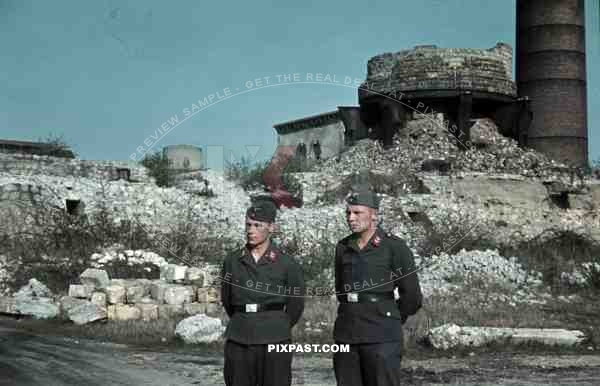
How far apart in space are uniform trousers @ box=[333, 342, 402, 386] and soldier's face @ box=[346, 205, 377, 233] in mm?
718

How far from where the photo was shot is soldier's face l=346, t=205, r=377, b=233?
16.3ft

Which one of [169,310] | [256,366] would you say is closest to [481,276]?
[169,310]

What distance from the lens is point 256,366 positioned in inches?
189

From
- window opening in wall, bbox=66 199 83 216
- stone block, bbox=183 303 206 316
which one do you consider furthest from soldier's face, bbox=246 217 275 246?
window opening in wall, bbox=66 199 83 216

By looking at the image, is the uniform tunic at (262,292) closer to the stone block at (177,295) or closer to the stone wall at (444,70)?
the stone block at (177,295)

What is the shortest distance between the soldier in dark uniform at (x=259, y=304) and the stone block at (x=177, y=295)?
690cm

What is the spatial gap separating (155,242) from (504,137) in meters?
12.2

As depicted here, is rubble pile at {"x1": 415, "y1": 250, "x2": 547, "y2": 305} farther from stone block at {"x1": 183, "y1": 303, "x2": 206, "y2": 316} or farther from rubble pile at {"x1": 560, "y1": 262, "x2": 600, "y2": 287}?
stone block at {"x1": 183, "y1": 303, "x2": 206, "y2": 316}

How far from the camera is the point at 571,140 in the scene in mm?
29172

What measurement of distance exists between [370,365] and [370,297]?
0.42 metres

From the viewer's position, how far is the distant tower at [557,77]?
95.1 feet

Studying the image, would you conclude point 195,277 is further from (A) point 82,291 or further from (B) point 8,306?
(B) point 8,306

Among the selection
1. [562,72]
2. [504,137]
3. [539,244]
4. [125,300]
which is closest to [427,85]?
[504,137]

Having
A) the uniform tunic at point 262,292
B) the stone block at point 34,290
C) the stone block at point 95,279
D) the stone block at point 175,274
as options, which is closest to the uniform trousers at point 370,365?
the uniform tunic at point 262,292
